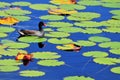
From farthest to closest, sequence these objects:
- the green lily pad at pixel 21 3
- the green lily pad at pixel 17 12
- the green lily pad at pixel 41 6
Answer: the green lily pad at pixel 21 3 → the green lily pad at pixel 41 6 → the green lily pad at pixel 17 12

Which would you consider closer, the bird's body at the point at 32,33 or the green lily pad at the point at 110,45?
the green lily pad at the point at 110,45

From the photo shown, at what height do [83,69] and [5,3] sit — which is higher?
[5,3]

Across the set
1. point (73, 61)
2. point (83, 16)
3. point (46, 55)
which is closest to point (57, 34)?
point (46, 55)

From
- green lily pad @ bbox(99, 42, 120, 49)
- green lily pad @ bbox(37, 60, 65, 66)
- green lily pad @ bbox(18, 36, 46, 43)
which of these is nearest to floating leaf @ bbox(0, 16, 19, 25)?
green lily pad @ bbox(18, 36, 46, 43)

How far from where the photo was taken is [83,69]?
5324 mm

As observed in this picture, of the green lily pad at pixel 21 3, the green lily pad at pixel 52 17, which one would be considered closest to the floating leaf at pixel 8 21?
the green lily pad at pixel 52 17

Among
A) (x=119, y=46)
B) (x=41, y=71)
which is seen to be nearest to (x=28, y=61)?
(x=41, y=71)

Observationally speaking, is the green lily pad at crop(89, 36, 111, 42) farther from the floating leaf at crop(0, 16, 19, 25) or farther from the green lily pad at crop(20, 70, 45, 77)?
the green lily pad at crop(20, 70, 45, 77)

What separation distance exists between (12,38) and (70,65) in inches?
39.9

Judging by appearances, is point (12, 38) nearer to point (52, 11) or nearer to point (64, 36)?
point (64, 36)

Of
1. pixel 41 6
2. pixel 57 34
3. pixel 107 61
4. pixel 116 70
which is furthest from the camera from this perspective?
pixel 41 6

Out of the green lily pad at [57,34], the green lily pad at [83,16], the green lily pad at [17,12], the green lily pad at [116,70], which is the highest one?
the green lily pad at [17,12]

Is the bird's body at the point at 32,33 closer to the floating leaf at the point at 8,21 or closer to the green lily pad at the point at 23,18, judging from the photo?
the floating leaf at the point at 8,21

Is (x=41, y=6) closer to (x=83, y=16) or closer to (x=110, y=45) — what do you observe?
(x=83, y=16)
